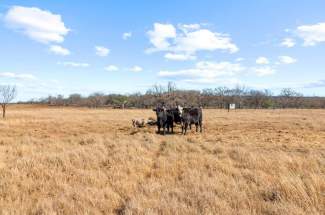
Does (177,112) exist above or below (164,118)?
above

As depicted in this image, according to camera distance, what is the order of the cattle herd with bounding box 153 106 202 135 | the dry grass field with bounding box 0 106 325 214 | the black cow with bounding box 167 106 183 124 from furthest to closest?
the black cow with bounding box 167 106 183 124, the cattle herd with bounding box 153 106 202 135, the dry grass field with bounding box 0 106 325 214

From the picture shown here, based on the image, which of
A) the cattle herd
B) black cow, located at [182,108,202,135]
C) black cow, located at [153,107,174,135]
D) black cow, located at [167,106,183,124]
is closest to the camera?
black cow, located at [182,108,202,135]

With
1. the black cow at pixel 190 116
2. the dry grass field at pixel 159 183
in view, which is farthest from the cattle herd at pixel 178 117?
the dry grass field at pixel 159 183

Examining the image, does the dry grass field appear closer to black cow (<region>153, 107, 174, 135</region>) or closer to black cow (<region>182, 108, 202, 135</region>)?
black cow (<region>182, 108, 202, 135</region>)

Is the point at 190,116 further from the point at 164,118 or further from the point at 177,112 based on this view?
the point at 164,118

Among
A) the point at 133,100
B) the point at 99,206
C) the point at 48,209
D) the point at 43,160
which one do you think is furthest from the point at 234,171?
the point at 133,100

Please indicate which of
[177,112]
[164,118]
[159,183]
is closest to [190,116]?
[177,112]

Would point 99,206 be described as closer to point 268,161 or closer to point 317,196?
point 317,196

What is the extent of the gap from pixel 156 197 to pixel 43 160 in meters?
5.63

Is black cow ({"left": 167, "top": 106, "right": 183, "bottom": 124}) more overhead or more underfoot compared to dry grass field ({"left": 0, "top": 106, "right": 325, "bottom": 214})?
more overhead

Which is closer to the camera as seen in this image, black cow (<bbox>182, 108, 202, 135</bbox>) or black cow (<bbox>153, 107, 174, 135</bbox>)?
black cow (<bbox>182, 108, 202, 135</bbox>)

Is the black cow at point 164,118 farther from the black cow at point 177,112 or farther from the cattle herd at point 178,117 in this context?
the black cow at point 177,112

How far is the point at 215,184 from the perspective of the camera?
8047 millimetres

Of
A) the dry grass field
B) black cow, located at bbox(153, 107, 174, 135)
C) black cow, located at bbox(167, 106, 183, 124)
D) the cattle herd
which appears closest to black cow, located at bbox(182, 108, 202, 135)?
the cattle herd
